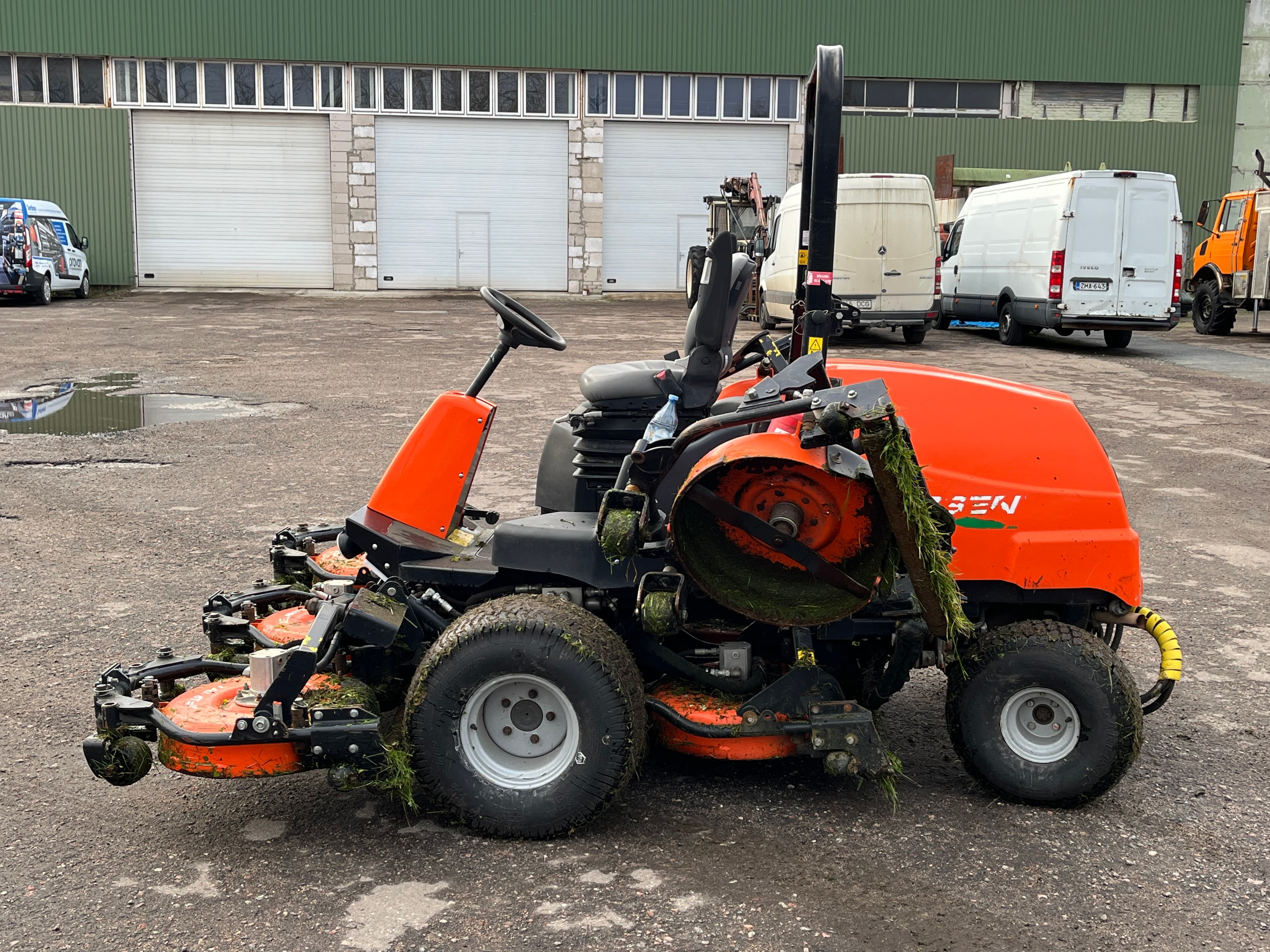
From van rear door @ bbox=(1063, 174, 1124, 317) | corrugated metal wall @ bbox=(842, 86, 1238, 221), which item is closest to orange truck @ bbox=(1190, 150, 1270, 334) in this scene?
van rear door @ bbox=(1063, 174, 1124, 317)

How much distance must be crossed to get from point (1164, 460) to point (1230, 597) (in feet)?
13.5

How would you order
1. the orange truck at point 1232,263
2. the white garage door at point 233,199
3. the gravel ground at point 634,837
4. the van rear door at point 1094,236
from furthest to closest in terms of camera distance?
the white garage door at point 233,199 < the orange truck at point 1232,263 < the van rear door at point 1094,236 < the gravel ground at point 634,837

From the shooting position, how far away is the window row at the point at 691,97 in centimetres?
3164

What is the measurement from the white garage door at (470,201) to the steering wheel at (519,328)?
90.2 feet

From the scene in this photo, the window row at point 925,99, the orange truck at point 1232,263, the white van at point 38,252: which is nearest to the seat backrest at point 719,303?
the orange truck at point 1232,263

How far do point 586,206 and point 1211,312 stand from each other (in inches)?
617

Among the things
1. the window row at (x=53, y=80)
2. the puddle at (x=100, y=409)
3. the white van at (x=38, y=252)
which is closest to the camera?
the puddle at (x=100, y=409)

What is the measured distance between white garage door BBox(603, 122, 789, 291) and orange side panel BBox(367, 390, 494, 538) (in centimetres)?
2816

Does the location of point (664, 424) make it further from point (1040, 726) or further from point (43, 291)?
point (43, 291)

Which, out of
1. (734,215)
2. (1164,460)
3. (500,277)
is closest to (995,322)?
(734,215)

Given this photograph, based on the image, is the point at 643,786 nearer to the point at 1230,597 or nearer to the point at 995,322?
the point at 1230,597

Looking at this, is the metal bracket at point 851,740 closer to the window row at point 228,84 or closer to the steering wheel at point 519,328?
the steering wheel at point 519,328

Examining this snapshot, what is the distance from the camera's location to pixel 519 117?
3158cm

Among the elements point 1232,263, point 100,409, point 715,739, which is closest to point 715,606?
point 715,739
